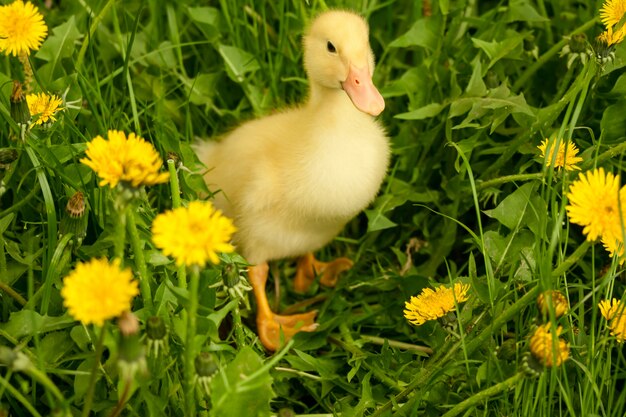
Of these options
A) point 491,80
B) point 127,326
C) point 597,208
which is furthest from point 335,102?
point 127,326

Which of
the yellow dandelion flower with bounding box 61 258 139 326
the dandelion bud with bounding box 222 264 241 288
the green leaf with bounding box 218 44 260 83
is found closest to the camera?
the yellow dandelion flower with bounding box 61 258 139 326

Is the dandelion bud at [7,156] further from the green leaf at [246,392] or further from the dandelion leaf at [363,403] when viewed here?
the dandelion leaf at [363,403]

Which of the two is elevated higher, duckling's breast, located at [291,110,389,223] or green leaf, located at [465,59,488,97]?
green leaf, located at [465,59,488,97]

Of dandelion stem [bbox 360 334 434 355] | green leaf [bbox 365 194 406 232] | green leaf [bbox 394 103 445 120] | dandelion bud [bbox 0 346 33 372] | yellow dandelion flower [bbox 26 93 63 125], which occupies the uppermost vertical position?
yellow dandelion flower [bbox 26 93 63 125]

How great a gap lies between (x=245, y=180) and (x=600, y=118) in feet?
2.79

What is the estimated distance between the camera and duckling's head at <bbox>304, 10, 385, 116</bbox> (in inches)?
65.1

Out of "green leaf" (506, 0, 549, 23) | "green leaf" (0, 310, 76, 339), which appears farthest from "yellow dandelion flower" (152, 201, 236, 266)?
"green leaf" (506, 0, 549, 23)

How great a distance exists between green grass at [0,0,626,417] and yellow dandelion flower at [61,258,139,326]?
87 millimetres

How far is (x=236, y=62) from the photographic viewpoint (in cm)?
214

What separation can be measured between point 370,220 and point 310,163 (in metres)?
0.27

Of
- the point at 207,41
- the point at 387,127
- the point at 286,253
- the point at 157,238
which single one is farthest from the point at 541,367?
the point at 207,41

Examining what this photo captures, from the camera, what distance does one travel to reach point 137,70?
2258mm

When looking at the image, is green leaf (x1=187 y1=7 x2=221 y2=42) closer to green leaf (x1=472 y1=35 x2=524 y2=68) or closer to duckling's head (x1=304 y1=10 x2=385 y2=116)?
duckling's head (x1=304 y1=10 x2=385 y2=116)

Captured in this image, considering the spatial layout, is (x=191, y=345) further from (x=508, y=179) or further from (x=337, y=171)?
(x=508, y=179)
